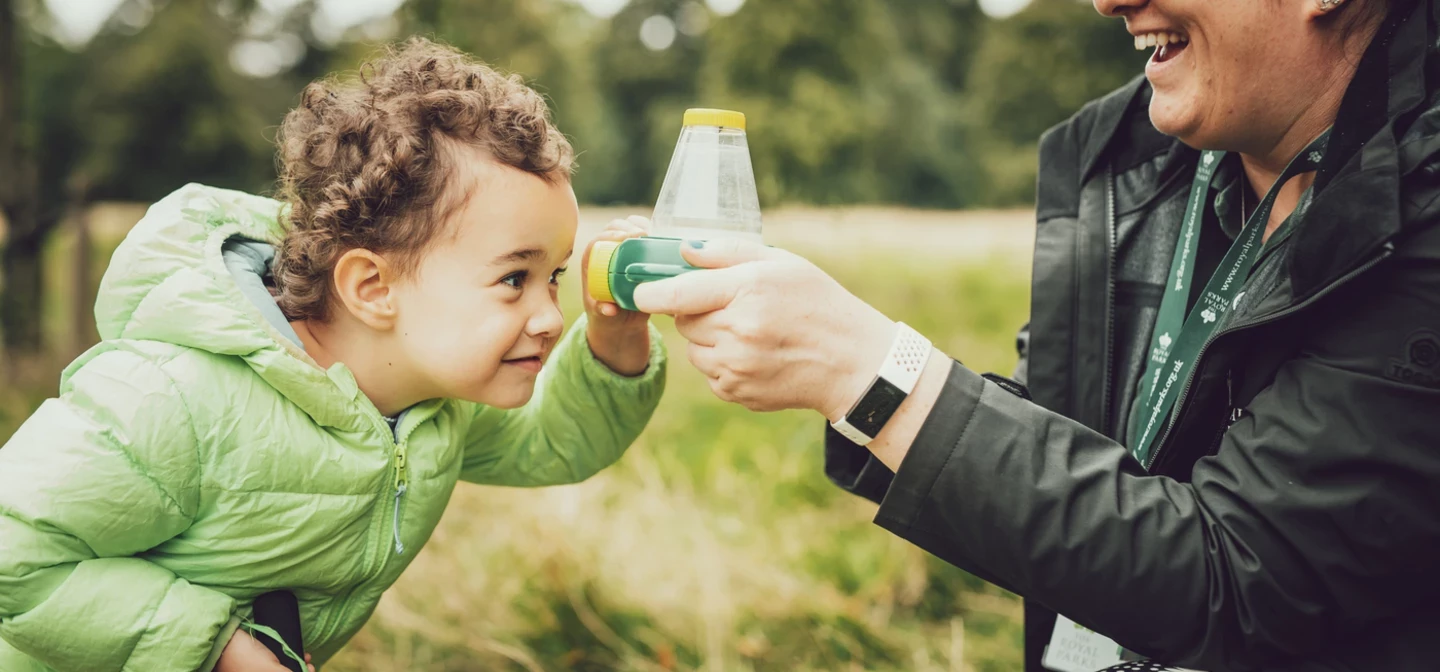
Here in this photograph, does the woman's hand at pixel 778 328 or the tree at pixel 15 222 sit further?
the tree at pixel 15 222

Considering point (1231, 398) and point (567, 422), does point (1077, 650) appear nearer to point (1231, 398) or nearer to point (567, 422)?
point (1231, 398)

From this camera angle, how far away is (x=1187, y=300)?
226 cm

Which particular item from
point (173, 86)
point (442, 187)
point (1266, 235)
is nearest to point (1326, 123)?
point (1266, 235)

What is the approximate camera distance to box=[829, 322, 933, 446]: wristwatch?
5.54ft

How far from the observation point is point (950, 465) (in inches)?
65.9

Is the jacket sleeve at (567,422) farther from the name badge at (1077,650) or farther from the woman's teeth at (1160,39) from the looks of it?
the woman's teeth at (1160,39)

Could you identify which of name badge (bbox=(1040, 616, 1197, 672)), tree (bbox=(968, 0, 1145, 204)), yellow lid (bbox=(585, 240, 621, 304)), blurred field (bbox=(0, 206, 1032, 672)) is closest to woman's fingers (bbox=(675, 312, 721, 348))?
yellow lid (bbox=(585, 240, 621, 304))

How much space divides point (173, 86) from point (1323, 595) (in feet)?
86.7

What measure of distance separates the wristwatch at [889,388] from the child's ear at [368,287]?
1.00m

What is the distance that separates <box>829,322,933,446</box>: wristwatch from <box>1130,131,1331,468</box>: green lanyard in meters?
0.57

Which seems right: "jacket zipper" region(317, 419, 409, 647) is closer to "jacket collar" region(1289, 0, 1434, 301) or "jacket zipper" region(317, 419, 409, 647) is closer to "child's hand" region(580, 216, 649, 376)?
"child's hand" region(580, 216, 649, 376)

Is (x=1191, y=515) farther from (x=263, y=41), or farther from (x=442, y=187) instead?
(x=263, y=41)

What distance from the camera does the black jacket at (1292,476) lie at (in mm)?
1602

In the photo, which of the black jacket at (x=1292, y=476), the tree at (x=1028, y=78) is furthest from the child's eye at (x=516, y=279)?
the tree at (x=1028, y=78)
